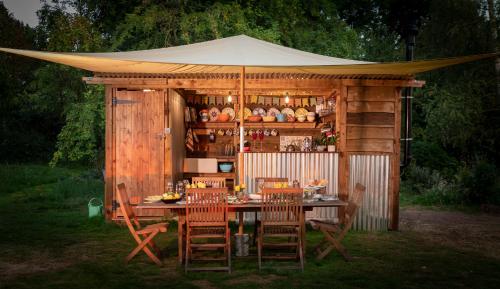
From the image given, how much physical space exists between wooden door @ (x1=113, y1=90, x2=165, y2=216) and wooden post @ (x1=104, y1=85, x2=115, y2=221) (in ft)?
0.27

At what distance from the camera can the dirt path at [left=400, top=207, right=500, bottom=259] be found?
6.94m

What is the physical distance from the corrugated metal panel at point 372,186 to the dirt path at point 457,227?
50 centimetres

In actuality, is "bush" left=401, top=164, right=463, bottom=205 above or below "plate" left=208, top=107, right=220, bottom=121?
below

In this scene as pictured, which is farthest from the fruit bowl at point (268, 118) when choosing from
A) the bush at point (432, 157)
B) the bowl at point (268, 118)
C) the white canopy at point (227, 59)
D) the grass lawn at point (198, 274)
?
the bush at point (432, 157)

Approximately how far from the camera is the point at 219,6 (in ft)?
37.0

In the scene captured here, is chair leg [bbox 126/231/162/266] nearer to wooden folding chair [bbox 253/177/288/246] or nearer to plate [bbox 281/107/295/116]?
wooden folding chair [bbox 253/177/288/246]

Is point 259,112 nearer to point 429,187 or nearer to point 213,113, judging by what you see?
point 213,113

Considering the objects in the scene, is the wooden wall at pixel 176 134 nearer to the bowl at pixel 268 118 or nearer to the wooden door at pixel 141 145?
the wooden door at pixel 141 145

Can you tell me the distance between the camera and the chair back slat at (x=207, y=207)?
5246 millimetres

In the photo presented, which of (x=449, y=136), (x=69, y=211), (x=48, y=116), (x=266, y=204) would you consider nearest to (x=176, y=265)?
(x=266, y=204)

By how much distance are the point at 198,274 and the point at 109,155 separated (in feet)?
11.7

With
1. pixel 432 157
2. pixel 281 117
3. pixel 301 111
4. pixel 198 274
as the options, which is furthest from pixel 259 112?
pixel 432 157

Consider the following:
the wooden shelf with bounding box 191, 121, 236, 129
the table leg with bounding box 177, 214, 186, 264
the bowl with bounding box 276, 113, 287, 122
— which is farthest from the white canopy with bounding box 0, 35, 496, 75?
the bowl with bounding box 276, 113, 287, 122

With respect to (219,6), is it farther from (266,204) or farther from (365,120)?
(266,204)
